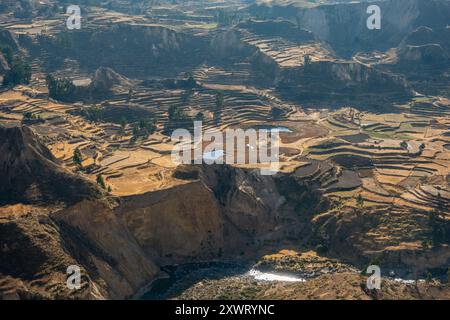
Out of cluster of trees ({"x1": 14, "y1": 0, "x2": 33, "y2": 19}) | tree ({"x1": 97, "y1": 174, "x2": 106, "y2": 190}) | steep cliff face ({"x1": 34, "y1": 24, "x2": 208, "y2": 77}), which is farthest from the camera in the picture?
cluster of trees ({"x1": 14, "y1": 0, "x2": 33, "y2": 19})

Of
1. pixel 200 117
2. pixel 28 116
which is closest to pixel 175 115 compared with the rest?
pixel 200 117

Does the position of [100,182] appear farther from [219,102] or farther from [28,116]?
[219,102]

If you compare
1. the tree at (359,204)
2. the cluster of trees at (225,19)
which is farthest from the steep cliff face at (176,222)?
the cluster of trees at (225,19)

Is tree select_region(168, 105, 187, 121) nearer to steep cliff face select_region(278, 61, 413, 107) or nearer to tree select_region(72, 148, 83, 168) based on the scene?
tree select_region(72, 148, 83, 168)

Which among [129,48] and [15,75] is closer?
[15,75]

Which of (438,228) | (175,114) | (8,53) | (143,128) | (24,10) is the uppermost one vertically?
(24,10)

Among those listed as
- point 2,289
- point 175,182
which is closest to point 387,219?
point 175,182

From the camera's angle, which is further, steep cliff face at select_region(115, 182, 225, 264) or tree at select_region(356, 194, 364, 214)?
tree at select_region(356, 194, 364, 214)

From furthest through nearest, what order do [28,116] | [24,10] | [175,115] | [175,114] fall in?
[24,10]
[175,114]
[175,115]
[28,116]

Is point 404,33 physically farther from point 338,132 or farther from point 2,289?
point 2,289

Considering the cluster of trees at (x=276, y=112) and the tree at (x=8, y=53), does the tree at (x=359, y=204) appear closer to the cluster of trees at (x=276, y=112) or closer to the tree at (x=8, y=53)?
the cluster of trees at (x=276, y=112)

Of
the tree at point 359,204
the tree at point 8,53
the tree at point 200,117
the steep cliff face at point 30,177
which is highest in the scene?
the tree at point 8,53

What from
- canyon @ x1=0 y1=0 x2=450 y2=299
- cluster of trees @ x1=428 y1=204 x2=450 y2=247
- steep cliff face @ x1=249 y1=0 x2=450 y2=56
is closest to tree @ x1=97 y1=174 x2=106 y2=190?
canyon @ x1=0 y1=0 x2=450 y2=299
